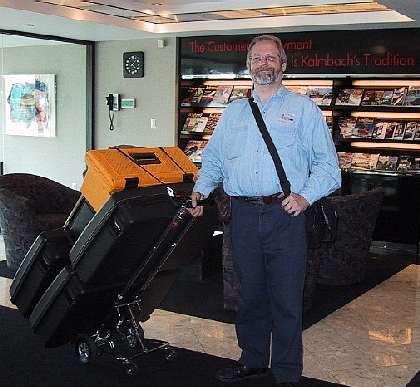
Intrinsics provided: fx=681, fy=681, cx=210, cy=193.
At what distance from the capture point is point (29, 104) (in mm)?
8695

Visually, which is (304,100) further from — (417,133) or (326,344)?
(417,133)

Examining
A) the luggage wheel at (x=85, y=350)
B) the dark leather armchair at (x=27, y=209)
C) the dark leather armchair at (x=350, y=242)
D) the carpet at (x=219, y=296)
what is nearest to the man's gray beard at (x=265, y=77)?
the luggage wheel at (x=85, y=350)

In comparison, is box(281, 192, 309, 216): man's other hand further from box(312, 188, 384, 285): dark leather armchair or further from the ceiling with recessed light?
the ceiling with recessed light

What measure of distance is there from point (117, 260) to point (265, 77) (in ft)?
3.56

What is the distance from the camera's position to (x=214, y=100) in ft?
27.3

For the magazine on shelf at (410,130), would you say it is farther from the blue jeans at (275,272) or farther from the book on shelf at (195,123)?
the blue jeans at (275,272)

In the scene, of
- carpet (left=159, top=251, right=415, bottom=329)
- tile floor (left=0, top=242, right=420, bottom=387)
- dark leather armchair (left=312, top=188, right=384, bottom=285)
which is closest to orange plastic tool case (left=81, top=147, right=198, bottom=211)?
tile floor (left=0, top=242, right=420, bottom=387)

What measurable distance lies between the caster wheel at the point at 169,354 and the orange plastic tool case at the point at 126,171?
0.97 m

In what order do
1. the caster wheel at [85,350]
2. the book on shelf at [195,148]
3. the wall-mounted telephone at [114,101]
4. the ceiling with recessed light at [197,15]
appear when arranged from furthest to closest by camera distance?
the wall-mounted telephone at [114,101], the book on shelf at [195,148], the ceiling with recessed light at [197,15], the caster wheel at [85,350]

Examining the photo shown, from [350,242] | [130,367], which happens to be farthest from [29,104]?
[130,367]

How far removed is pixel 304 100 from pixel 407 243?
4.69 metres

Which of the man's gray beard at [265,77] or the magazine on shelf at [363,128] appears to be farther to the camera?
the magazine on shelf at [363,128]

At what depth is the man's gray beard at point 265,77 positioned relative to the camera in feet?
9.93

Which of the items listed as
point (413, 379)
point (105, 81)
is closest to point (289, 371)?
point (413, 379)
